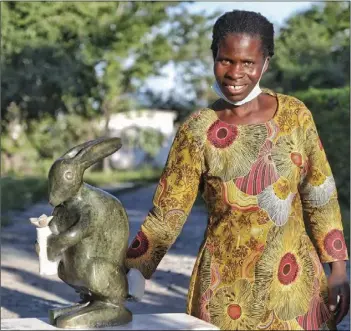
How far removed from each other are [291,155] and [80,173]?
0.77 m

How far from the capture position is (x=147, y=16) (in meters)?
31.5

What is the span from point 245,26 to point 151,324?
42.4 inches

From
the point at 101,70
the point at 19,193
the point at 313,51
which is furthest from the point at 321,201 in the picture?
the point at 101,70

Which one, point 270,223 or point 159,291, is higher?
point 270,223

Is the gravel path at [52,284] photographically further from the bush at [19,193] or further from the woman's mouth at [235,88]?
the bush at [19,193]

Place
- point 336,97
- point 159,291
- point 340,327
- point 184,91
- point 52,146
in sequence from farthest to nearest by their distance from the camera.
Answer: point 184,91 → point 52,146 → point 336,97 → point 159,291 → point 340,327

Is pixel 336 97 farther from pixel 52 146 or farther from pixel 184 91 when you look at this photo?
pixel 184 91

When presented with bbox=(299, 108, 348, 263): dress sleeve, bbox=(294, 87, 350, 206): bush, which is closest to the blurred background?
bbox=(294, 87, 350, 206): bush

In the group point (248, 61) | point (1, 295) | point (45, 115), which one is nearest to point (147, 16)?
point (45, 115)

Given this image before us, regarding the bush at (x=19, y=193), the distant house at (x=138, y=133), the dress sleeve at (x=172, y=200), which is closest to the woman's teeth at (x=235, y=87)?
the dress sleeve at (x=172, y=200)

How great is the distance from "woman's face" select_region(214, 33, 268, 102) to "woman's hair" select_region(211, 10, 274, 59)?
0.06 ft

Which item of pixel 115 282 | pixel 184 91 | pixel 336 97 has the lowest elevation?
pixel 115 282

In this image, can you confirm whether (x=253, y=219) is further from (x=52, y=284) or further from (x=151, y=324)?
(x=52, y=284)

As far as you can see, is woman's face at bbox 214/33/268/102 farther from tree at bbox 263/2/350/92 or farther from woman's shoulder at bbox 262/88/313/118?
tree at bbox 263/2/350/92
